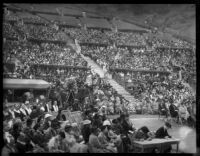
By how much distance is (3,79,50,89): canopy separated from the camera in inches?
337

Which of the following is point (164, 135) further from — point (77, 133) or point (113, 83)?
point (77, 133)

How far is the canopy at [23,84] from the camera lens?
28.1 feet

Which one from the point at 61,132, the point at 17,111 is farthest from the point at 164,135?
the point at 17,111

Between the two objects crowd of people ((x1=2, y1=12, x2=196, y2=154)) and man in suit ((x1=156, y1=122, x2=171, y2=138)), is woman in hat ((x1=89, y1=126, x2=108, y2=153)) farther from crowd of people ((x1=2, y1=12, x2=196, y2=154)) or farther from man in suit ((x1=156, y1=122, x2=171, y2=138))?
man in suit ((x1=156, y1=122, x2=171, y2=138))

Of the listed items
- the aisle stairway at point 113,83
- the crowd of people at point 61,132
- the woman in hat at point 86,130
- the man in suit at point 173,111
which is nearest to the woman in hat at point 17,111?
the crowd of people at point 61,132

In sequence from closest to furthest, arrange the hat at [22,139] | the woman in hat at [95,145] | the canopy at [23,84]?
the woman in hat at [95,145] → the hat at [22,139] → the canopy at [23,84]

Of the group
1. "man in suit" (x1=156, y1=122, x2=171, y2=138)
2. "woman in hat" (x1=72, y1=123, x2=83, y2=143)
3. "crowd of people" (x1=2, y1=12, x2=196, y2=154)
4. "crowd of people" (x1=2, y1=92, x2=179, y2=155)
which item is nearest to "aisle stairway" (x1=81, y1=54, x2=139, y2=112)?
"crowd of people" (x1=2, y1=12, x2=196, y2=154)

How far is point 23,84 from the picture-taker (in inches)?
340

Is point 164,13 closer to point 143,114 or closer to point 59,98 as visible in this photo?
point 143,114

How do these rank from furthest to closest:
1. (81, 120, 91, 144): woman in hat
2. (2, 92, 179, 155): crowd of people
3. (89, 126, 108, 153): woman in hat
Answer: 1. (81, 120, 91, 144): woman in hat
2. (2, 92, 179, 155): crowd of people
3. (89, 126, 108, 153): woman in hat

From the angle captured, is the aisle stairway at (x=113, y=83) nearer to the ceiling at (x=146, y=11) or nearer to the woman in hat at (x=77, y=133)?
the ceiling at (x=146, y=11)

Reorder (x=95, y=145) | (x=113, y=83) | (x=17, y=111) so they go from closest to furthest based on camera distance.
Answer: (x=95, y=145) → (x=17, y=111) → (x=113, y=83)

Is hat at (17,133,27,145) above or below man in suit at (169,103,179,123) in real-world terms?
below

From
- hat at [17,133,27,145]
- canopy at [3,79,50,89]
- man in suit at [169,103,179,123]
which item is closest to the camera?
hat at [17,133,27,145]
